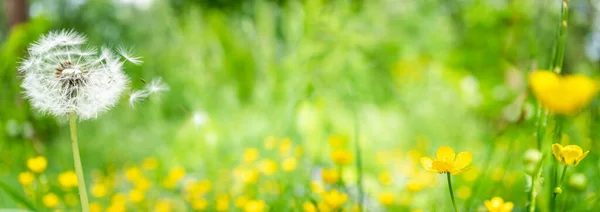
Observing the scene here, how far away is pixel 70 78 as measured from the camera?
665mm

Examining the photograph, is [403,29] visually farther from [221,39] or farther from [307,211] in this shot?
[307,211]

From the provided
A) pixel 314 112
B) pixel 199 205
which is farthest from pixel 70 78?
pixel 314 112

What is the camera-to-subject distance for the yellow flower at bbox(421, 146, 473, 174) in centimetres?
62

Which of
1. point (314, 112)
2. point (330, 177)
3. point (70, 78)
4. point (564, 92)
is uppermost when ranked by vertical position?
point (314, 112)

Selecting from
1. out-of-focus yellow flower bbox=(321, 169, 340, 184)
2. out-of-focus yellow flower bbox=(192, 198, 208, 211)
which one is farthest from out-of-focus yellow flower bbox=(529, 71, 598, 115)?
out-of-focus yellow flower bbox=(192, 198, 208, 211)

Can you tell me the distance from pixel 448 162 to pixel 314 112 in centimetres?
187

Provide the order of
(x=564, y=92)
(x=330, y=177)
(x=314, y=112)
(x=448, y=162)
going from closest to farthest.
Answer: (x=564, y=92) < (x=448, y=162) < (x=330, y=177) < (x=314, y=112)

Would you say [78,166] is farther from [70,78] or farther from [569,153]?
[569,153]

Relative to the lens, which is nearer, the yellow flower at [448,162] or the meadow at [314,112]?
the yellow flower at [448,162]

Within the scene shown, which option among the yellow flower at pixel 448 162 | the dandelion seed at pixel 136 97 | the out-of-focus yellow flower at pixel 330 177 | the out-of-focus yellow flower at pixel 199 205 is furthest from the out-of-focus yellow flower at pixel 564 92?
the out-of-focus yellow flower at pixel 199 205

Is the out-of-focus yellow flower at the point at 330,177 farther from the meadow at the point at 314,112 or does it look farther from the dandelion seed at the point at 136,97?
the dandelion seed at the point at 136,97

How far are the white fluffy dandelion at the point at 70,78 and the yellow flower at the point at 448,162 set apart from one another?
438mm

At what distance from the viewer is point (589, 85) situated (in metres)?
0.48

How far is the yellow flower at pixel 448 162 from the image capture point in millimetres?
621
